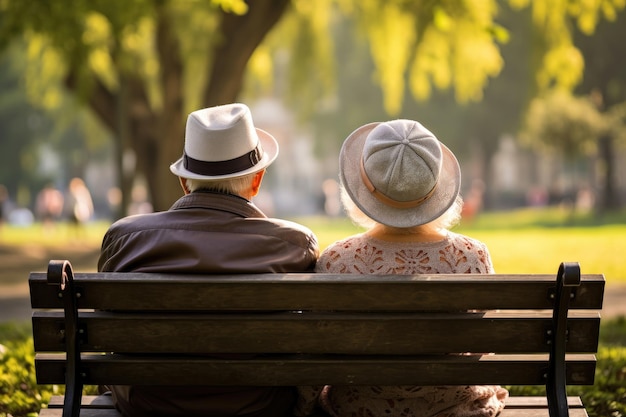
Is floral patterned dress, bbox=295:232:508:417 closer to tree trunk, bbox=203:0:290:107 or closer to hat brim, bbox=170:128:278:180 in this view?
hat brim, bbox=170:128:278:180

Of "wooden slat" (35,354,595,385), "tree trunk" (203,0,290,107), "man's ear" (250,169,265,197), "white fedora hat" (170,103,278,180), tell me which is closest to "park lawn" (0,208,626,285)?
"tree trunk" (203,0,290,107)

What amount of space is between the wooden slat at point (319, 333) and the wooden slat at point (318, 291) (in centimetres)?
5

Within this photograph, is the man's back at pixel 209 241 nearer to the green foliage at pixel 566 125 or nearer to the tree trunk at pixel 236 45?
the tree trunk at pixel 236 45

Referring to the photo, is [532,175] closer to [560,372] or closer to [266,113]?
[266,113]

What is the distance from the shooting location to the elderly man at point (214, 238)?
10.9 ft

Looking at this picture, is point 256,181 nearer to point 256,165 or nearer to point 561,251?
point 256,165

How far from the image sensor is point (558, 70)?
14633 millimetres

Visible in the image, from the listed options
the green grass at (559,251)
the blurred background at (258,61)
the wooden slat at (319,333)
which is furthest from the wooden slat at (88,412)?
the green grass at (559,251)

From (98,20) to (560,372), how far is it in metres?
15.2

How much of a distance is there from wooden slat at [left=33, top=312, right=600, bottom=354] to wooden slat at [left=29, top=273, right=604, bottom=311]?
5 centimetres

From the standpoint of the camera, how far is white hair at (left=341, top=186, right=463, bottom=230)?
11.2ft

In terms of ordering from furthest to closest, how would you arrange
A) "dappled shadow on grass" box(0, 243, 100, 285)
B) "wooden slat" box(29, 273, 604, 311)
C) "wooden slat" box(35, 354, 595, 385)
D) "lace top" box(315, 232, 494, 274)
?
"dappled shadow on grass" box(0, 243, 100, 285) < "lace top" box(315, 232, 494, 274) < "wooden slat" box(35, 354, 595, 385) < "wooden slat" box(29, 273, 604, 311)

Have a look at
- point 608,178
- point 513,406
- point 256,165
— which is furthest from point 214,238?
point 608,178

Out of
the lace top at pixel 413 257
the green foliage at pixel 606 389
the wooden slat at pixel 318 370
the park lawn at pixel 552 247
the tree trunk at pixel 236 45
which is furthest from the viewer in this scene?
the park lawn at pixel 552 247
